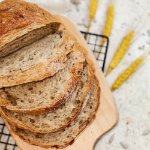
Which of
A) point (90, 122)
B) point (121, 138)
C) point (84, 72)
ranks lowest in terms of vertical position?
point (121, 138)

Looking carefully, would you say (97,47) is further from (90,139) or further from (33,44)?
(90,139)

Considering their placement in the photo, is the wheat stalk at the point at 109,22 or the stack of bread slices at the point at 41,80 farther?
the wheat stalk at the point at 109,22

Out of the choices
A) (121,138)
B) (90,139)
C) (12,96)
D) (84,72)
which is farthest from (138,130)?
(12,96)

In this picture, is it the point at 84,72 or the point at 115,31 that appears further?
the point at 115,31

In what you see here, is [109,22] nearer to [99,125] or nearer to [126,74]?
[126,74]

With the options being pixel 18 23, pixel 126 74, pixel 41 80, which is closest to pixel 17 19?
pixel 18 23

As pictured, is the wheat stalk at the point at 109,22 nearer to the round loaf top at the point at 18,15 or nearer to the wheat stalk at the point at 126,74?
the wheat stalk at the point at 126,74

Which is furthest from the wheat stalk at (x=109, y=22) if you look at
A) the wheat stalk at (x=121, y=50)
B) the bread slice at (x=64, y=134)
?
the bread slice at (x=64, y=134)

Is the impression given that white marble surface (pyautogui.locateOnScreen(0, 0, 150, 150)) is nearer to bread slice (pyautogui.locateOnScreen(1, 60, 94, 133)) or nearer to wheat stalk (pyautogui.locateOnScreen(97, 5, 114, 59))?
wheat stalk (pyautogui.locateOnScreen(97, 5, 114, 59))
